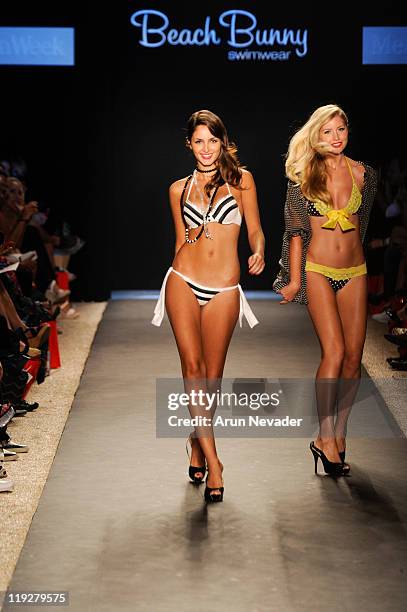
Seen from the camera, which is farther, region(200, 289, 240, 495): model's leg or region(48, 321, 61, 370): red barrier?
region(48, 321, 61, 370): red barrier

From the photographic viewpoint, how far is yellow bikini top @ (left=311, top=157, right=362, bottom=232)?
4.14 metres

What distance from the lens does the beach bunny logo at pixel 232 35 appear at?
10805mm

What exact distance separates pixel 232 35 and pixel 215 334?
7.29 metres

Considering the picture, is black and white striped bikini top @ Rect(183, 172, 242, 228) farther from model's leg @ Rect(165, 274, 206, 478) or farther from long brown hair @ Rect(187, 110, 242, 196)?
model's leg @ Rect(165, 274, 206, 478)

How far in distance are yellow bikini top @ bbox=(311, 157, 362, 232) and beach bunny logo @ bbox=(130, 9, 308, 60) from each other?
6946 mm

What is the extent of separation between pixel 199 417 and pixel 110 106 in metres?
7.31

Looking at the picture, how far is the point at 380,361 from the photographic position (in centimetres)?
694

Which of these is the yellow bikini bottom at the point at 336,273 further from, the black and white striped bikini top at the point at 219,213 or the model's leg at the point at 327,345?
the black and white striped bikini top at the point at 219,213

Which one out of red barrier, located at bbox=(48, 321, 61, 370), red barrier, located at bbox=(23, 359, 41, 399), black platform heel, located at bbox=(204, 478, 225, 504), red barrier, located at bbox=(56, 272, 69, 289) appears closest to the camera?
black platform heel, located at bbox=(204, 478, 225, 504)

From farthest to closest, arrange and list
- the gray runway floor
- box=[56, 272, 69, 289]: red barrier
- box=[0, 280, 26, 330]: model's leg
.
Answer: box=[56, 272, 69, 289]: red barrier
box=[0, 280, 26, 330]: model's leg
the gray runway floor

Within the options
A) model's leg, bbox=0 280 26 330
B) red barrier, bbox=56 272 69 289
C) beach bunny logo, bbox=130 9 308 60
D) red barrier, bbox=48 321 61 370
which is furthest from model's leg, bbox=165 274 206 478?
beach bunny logo, bbox=130 9 308 60

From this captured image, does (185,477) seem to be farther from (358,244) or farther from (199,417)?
(358,244)

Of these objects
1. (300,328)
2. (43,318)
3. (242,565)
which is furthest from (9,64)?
(242,565)

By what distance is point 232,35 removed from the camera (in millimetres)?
10828
